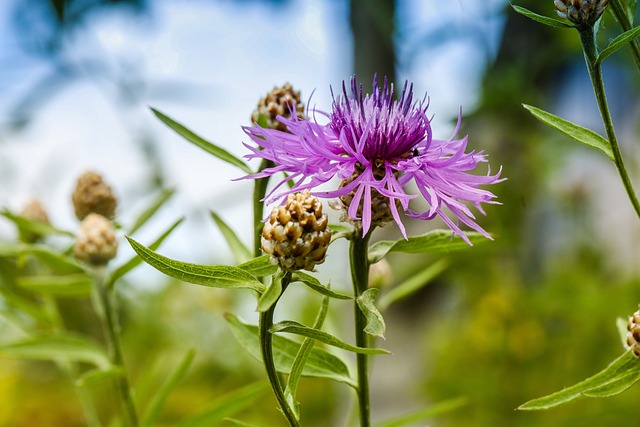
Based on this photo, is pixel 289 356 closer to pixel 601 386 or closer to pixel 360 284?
pixel 360 284

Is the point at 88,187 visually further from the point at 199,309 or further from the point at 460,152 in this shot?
the point at 199,309

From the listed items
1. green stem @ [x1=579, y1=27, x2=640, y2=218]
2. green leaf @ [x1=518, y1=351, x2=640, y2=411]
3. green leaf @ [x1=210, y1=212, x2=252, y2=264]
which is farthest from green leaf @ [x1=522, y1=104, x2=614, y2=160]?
green leaf @ [x1=210, y1=212, x2=252, y2=264]

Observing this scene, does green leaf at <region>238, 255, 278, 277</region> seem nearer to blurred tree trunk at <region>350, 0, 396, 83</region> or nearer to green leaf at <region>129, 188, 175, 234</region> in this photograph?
green leaf at <region>129, 188, 175, 234</region>

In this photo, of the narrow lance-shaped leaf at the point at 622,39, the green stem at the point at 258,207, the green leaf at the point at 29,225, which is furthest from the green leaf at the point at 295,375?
the green leaf at the point at 29,225

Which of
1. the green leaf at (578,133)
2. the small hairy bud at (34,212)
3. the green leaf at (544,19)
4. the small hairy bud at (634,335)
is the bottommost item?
the small hairy bud at (634,335)

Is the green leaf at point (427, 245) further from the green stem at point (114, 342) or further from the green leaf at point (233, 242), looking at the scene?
the green stem at point (114, 342)

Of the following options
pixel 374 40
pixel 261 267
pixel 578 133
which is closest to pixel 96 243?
pixel 261 267
